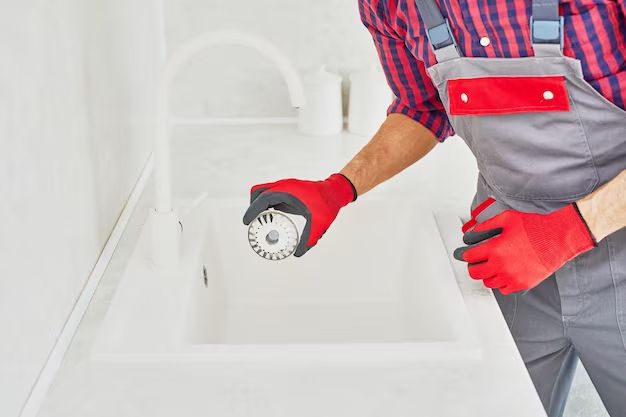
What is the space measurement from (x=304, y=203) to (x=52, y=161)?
44cm

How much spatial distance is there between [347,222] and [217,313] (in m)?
0.36

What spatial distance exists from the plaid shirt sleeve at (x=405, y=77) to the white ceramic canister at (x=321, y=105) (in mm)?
550

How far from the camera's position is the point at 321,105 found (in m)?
2.22

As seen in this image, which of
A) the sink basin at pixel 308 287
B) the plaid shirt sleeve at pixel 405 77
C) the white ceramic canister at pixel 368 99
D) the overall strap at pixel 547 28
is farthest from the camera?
the white ceramic canister at pixel 368 99

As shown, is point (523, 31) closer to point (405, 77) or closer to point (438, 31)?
point (438, 31)

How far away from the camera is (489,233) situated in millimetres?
1321

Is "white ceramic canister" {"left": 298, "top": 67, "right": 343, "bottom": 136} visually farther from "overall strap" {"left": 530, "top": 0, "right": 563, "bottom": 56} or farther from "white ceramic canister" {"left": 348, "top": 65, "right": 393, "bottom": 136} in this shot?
"overall strap" {"left": 530, "top": 0, "right": 563, "bottom": 56}

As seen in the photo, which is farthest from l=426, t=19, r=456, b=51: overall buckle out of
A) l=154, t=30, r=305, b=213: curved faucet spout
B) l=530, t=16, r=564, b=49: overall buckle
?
l=154, t=30, r=305, b=213: curved faucet spout

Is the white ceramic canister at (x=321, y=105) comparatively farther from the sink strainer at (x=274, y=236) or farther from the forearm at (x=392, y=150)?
the sink strainer at (x=274, y=236)

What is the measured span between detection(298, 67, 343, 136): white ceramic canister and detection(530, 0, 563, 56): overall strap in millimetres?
1056

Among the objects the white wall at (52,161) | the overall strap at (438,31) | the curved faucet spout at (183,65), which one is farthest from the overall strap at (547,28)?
the white wall at (52,161)

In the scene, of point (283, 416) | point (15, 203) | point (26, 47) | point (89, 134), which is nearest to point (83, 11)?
point (89, 134)

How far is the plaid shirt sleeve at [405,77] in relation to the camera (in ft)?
5.06

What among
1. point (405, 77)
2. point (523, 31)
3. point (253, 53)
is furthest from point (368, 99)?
point (523, 31)
